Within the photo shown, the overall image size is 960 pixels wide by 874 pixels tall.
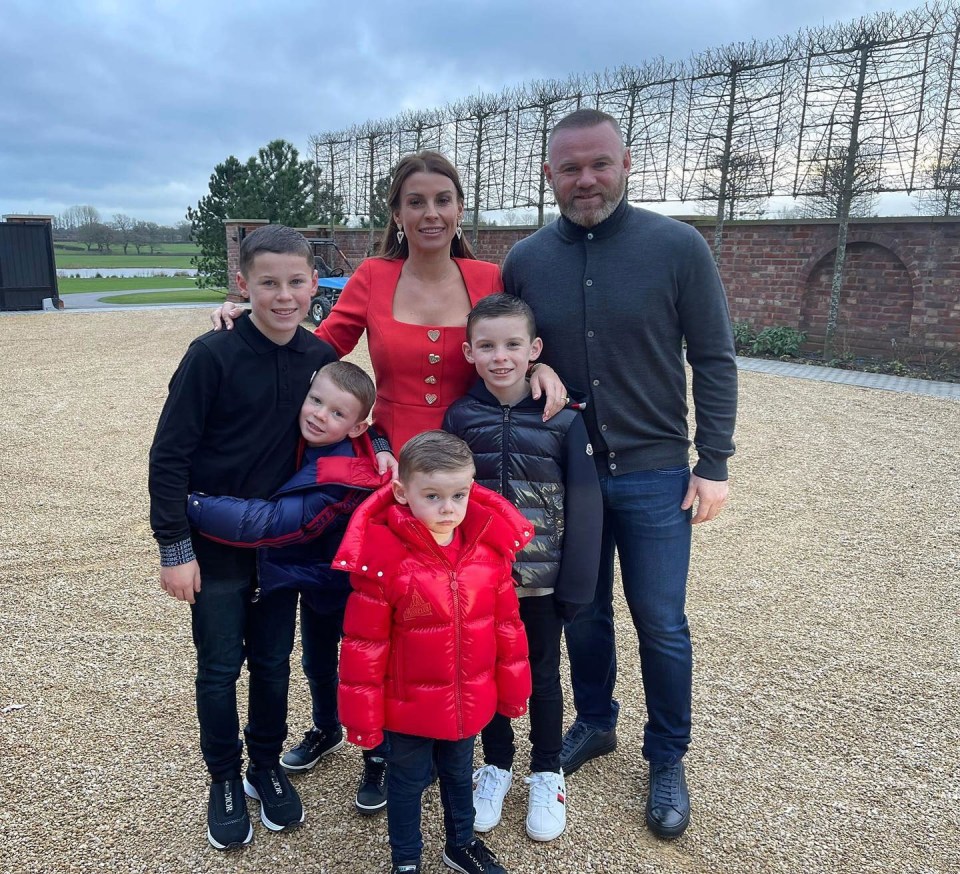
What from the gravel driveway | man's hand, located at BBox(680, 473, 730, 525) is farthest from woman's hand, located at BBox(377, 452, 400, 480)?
the gravel driveway

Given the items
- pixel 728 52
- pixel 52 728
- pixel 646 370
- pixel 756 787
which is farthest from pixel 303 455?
pixel 728 52

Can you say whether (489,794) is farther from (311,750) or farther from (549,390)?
(549,390)

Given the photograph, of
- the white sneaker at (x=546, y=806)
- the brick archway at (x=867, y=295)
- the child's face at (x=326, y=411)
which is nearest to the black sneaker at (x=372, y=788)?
the white sneaker at (x=546, y=806)

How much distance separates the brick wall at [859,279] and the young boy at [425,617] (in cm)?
1062

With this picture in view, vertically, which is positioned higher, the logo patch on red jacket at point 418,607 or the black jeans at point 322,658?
the logo patch on red jacket at point 418,607

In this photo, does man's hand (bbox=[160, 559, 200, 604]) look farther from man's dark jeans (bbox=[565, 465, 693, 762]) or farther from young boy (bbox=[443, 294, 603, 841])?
man's dark jeans (bbox=[565, 465, 693, 762])

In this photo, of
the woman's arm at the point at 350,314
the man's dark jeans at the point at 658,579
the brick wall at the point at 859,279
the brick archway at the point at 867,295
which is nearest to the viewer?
the man's dark jeans at the point at 658,579

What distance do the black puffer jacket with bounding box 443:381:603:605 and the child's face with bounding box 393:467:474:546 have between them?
0.23 metres

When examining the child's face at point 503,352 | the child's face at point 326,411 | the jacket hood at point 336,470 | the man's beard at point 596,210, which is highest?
the man's beard at point 596,210

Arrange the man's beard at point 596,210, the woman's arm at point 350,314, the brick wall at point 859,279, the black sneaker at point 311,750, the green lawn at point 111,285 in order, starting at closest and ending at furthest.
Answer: the man's beard at point 596,210
the woman's arm at point 350,314
the black sneaker at point 311,750
the brick wall at point 859,279
the green lawn at point 111,285

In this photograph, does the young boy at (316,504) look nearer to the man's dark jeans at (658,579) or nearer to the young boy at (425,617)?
the young boy at (425,617)

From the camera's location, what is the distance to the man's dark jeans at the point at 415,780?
197 cm

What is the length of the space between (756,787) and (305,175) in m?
21.9

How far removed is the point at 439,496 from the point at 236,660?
0.83 m
